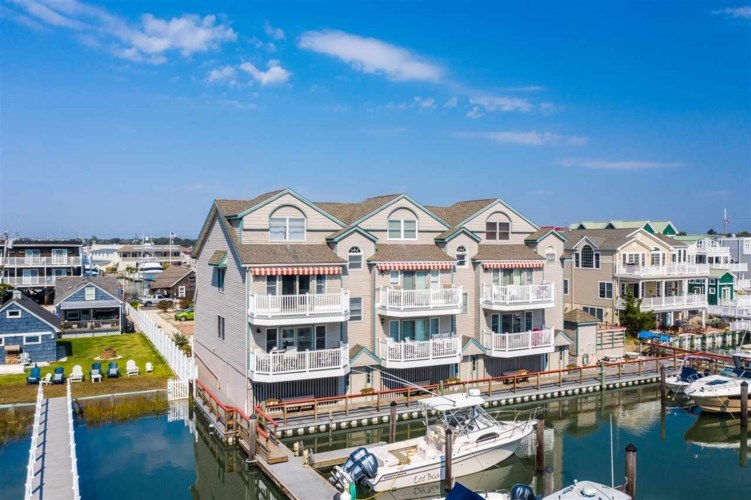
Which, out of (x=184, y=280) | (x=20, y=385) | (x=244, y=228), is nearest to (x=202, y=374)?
(x=20, y=385)

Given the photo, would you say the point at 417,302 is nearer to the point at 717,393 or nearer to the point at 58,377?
the point at 717,393

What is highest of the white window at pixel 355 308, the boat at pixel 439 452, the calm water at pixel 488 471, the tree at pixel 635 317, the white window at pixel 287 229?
the white window at pixel 287 229

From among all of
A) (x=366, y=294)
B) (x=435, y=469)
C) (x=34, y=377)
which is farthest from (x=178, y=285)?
(x=435, y=469)

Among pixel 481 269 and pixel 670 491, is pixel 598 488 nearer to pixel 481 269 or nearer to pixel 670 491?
pixel 670 491

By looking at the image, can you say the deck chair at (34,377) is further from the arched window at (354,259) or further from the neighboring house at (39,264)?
the neighboring house at (39,264)

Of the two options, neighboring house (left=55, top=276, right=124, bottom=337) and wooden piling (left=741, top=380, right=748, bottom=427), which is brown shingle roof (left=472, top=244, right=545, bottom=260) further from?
neighboring house (left=55, top=276, right=124, bottom=337)

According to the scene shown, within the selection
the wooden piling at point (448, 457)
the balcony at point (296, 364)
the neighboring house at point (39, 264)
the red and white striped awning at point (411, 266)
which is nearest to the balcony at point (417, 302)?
the red and white striped awning at point (411, 266)
